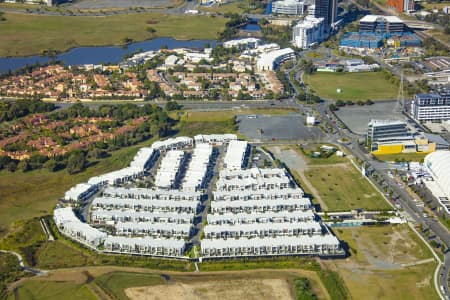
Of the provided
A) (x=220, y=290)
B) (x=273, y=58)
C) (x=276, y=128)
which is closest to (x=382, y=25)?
(x=273, y=58)

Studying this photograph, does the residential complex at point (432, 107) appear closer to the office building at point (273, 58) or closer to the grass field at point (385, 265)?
the grass field at point (385, 265)

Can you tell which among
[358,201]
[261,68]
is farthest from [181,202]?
[261,68]

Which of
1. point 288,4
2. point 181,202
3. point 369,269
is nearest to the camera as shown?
point 369,269

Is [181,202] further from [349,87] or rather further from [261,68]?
[261,68]

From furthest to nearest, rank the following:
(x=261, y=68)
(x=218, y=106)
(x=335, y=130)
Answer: (x=261, y=68) < (x=218, y=106) < (x=335, y=130)

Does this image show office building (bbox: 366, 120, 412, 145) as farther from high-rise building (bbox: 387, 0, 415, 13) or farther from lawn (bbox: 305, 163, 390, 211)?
high-rise building (bbox: 387, 0, 415, 13)

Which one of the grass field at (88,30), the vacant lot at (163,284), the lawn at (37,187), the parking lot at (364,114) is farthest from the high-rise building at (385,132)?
the grass field at (88,30)

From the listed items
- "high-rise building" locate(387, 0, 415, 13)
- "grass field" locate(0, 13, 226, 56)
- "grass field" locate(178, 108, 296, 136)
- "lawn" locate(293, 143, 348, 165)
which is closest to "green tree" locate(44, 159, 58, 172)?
"grass field" locate(178, 108, 296, 136)
